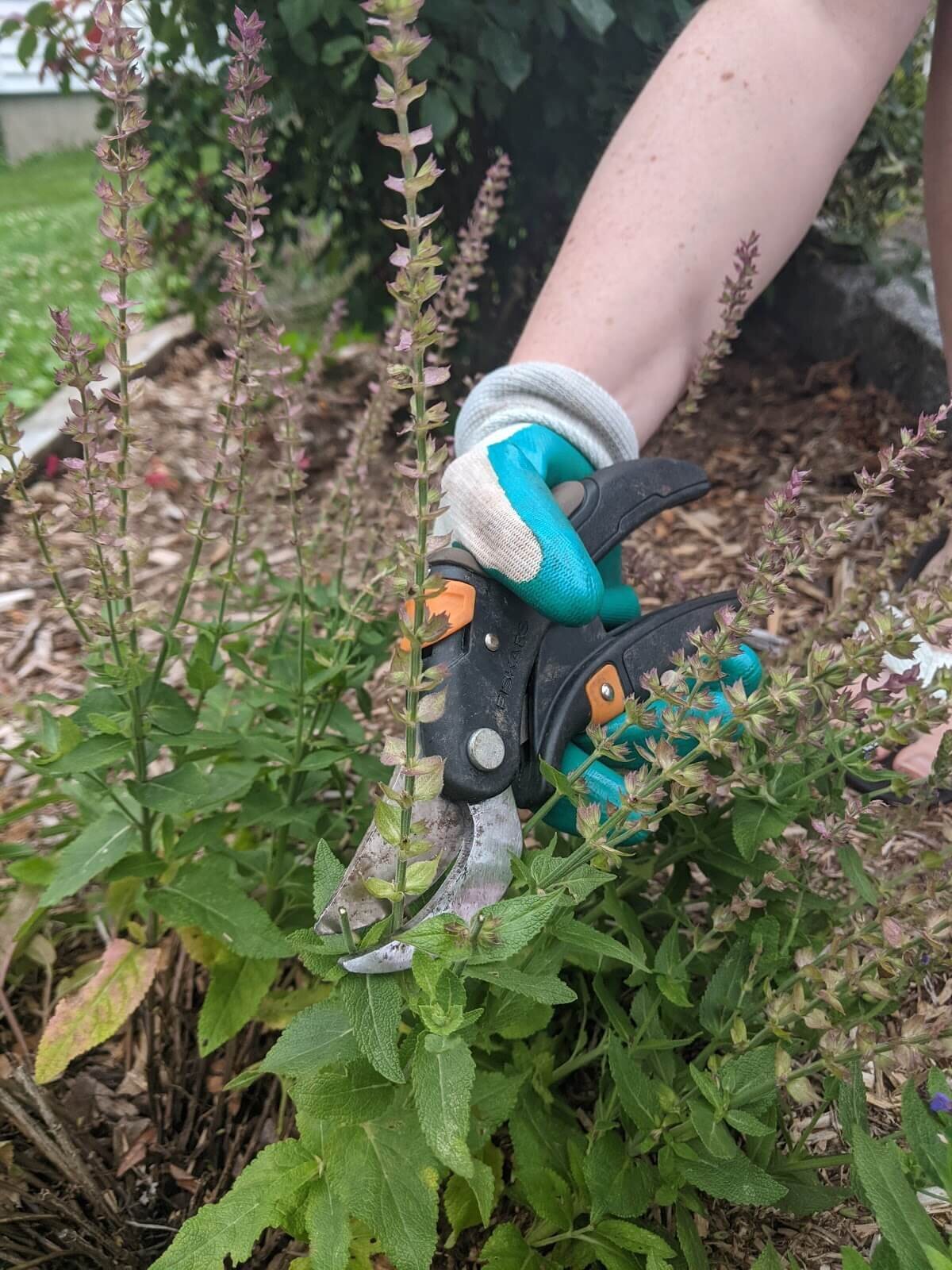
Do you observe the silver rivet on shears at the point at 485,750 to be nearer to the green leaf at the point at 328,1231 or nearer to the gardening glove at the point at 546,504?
the gardening glove at the point at 546,504

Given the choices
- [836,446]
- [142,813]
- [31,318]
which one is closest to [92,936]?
[142,813]

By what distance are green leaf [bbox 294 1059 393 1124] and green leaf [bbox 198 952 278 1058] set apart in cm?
36

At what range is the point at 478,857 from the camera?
4.31ft

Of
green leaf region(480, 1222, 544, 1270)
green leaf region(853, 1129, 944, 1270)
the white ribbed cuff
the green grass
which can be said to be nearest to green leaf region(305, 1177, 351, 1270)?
green leaf region(480, 1222, 544, 1270)

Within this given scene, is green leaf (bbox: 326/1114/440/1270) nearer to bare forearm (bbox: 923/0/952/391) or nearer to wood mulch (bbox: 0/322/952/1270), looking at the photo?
wood mulch (bbox: 0/322/952/1270)

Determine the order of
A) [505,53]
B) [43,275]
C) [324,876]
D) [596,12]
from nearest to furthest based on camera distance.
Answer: [324,876], [596,12], [505,53], [43,275]

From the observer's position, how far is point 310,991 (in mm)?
1710

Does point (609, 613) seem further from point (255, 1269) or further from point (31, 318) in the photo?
point (31, 318)

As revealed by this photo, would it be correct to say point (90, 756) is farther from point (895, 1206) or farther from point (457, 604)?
point (895, 1206)

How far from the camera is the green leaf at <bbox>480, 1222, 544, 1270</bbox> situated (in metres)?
1.35

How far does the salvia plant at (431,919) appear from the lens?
108cm

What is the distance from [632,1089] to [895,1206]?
0.37m

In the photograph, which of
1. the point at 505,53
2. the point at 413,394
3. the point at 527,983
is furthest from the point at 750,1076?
the point at 505,53

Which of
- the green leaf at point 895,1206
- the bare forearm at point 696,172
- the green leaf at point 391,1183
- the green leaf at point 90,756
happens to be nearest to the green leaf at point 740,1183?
the green leaf at point 895,1206
